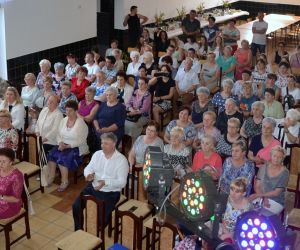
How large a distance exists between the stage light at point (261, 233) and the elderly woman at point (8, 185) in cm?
289

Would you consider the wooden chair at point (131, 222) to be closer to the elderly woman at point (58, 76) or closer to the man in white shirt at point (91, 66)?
the elderly woman at point (58, 76)

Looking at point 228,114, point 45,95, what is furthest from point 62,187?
point 228,114

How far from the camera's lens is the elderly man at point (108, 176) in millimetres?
4957

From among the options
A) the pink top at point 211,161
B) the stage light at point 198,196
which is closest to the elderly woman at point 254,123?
the pink top at point 211,161

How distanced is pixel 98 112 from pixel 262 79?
299 centimetres

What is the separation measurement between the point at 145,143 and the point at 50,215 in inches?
53.8

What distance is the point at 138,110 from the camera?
713 cm

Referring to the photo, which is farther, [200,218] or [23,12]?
[23,12]

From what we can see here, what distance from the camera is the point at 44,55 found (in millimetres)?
9445

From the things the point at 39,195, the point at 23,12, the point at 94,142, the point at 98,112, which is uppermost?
the point at 23,12

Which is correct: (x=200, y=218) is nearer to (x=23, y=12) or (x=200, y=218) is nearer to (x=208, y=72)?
(x=208, y=72)

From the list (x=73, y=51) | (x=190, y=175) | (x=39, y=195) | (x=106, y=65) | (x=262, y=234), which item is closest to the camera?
(x=262, y=234)

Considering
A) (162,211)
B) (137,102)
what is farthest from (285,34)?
(162,211)

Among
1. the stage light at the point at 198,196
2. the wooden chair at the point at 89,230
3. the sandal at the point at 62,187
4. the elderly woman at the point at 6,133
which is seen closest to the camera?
the stage light at the point at 198,196
